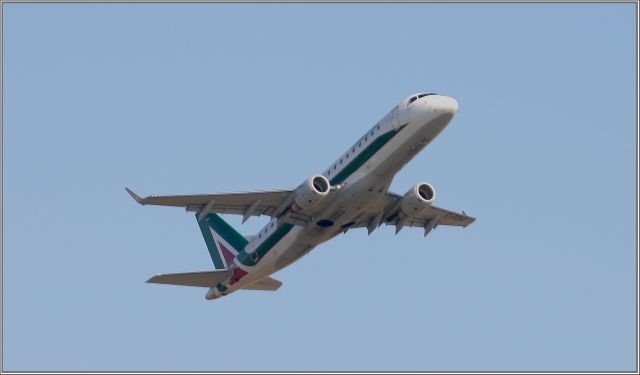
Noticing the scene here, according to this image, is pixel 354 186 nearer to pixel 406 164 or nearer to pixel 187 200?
pixel 406 164

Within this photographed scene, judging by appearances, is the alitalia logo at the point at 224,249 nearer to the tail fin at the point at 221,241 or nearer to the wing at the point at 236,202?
the tail fin at the point at 221,241

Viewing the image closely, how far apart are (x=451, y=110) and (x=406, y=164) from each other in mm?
3417

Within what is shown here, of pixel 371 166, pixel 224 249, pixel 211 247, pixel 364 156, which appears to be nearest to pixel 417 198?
pixel 371 166

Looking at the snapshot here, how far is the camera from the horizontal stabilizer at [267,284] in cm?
6556

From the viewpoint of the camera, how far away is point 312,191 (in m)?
54.6

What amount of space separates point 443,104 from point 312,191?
6.81m

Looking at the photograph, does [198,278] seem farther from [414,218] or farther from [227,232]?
[414,218]

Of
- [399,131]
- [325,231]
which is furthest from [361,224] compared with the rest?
[399,131]

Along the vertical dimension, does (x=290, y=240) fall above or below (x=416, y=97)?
below

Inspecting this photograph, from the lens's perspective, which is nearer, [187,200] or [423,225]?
[187,200]

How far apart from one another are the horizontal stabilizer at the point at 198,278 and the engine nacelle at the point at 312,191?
916 cm

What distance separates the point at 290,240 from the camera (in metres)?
59.4

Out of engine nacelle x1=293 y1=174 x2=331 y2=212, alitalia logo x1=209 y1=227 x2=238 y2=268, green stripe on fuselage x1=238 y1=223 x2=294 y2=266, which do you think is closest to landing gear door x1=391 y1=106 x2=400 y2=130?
engine nacelle x1=293 y1=174 x2=331 y2=212

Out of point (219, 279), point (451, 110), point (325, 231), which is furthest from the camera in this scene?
point (219, 279)
